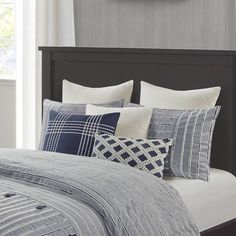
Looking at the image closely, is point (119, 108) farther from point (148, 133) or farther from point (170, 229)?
point (170, 229)

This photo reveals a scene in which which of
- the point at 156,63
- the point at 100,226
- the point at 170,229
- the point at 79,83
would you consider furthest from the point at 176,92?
the point at 100,226

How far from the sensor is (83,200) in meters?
2.56

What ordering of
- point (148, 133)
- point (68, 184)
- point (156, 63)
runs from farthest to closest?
point (156, 63), point (148, 133), point (68, 184)

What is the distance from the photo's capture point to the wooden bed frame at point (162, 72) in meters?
3.53

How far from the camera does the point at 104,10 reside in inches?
177

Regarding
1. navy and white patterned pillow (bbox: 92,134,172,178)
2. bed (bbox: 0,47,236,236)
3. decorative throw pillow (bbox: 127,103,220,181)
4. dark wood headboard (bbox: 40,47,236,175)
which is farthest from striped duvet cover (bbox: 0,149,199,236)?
dark wood headboard (bbox: 40,47,236,175)

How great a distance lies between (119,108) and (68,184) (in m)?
0.96

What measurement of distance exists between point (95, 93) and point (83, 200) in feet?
4.43

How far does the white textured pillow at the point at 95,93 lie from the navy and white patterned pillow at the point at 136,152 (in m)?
0.58

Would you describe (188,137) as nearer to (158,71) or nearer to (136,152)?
(136,152)

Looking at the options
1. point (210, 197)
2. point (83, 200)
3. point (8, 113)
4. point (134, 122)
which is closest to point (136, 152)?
point (134, 122)

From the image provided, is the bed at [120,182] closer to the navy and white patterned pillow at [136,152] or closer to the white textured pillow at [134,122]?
the navy and white patterned pillow at [136,152]

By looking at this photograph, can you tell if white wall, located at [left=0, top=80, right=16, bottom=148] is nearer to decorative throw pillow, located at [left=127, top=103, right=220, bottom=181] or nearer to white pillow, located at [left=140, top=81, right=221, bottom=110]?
white pillow, located at [left=140, top=81, right=221, bottom=110]

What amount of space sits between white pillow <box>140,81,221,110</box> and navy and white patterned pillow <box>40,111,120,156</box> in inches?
12.9
